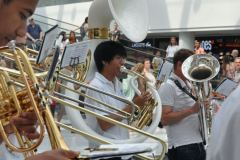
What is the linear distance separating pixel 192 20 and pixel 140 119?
32.1 ft

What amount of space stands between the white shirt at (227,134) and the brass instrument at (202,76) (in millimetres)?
2295

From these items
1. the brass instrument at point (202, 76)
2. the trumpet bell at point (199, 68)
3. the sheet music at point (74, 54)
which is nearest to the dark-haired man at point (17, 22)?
the sheet music at point (74, 54)

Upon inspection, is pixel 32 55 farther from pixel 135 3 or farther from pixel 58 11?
pixel 58 11

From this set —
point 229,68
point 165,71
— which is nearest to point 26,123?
point 165,71

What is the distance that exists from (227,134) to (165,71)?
8.95 ft

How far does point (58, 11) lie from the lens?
1402 cm

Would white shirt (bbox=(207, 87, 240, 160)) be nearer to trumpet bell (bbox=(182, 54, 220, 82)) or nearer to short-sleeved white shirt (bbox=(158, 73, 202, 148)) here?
short-sleeved white shirt (bbox=(158, 73, 202, 148))

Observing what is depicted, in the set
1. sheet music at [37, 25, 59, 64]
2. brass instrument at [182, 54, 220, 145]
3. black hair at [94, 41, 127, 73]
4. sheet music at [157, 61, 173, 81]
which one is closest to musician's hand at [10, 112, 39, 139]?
sheet music at [37, 25, 59, 64]

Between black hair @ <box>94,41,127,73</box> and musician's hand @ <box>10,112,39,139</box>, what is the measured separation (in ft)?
3.93

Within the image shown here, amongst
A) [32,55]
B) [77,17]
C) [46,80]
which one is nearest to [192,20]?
[77,17]

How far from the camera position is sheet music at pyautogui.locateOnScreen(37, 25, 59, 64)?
2.25 metres

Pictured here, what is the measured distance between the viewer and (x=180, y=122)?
3.29 m

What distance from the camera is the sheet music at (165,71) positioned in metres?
3.69

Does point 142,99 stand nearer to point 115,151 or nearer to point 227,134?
point 115,151
